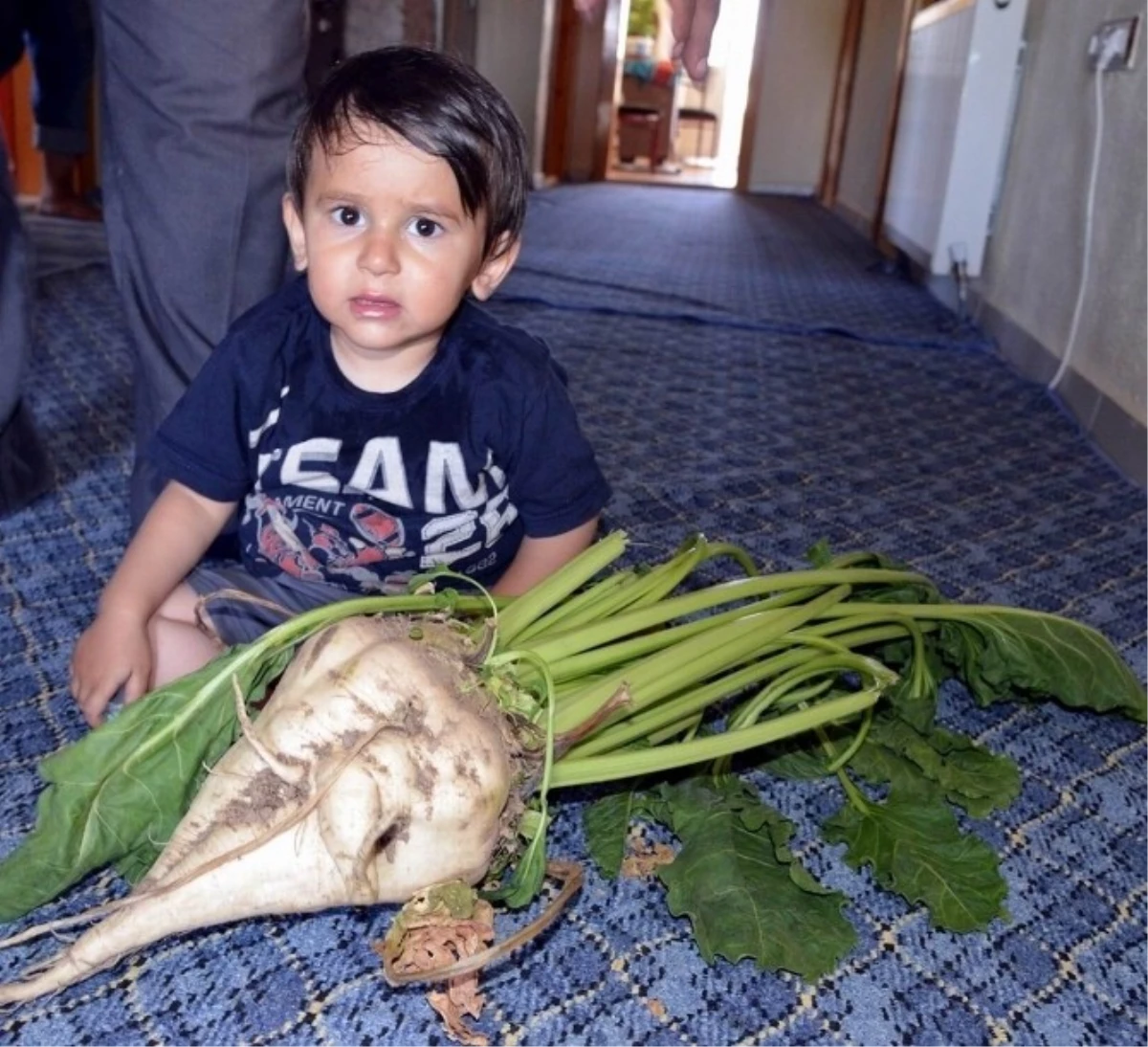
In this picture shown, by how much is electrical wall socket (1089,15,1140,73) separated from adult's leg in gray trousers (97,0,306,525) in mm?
1360

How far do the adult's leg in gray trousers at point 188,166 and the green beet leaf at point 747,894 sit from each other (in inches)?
22.3

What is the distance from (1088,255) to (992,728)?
127cm

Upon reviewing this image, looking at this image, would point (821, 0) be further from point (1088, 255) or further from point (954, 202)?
point (1088, 255)

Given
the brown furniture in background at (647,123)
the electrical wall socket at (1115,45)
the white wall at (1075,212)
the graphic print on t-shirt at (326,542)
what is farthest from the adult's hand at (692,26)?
the brown furniture in background at (647,123)

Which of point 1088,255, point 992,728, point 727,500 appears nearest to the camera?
point 992,728

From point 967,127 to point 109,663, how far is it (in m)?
2.45

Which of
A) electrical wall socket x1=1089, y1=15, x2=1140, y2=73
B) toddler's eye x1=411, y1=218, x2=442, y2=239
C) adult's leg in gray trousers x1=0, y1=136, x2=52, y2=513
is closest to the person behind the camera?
toddler's eye x1=411, y1=218, x2=442, y2=239

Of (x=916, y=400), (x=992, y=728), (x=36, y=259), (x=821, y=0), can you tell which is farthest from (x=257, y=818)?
(x=821, y=0)

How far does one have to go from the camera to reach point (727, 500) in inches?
54.0

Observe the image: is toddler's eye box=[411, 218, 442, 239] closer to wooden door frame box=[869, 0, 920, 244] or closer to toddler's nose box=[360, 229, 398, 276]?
toddler's nose box=[360, 229, 398, 276]

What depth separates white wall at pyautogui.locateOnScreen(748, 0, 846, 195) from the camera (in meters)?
6.79

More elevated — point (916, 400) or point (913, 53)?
point (913, 53)

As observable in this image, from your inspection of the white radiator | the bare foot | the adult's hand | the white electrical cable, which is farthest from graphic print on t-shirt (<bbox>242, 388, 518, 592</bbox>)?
the bare foot

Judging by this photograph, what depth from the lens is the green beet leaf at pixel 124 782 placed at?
1.85 feet
